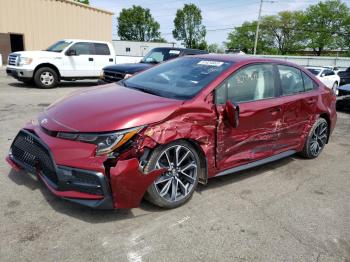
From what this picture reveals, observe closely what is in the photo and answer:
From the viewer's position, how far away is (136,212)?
10.9 feet

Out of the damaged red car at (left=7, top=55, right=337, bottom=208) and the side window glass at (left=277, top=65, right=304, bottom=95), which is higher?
the side window glass at (left=277, top=65, right=304, bottom=95)

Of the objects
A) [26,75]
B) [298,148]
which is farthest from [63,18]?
[298,148]

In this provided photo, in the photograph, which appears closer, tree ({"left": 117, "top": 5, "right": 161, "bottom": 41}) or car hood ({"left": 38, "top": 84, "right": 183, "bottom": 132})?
car hood ({"left": 38, "top": 84, "right": 183, "bottom": 132})

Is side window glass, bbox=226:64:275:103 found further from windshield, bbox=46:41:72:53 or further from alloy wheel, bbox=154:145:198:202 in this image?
windshield, bbox=46:41:72:53

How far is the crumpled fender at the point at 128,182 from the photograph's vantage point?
2887 millimetres

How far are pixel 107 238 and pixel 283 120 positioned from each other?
277 cm

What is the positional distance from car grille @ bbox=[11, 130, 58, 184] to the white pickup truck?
8.61m

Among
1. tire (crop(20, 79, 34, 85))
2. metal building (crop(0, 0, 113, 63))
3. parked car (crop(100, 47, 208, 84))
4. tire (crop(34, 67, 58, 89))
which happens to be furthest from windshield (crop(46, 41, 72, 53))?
metal building (crop(0, 0, 113, 63))

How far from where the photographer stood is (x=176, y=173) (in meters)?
3.41

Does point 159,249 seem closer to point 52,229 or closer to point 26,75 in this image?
point 52,229

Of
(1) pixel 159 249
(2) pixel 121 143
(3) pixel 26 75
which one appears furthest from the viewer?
(3) pixel 26 75

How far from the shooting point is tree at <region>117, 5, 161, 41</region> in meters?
88.7

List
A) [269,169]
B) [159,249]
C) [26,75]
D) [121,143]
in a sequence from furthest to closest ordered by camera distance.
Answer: [26,75], [269,169], [121,143], [159,249]

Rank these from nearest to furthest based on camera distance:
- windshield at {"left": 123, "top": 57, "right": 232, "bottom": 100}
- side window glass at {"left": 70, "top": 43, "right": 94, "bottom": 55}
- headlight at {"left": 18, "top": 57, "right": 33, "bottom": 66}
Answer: windshield at {"left": 123, "top": 57, "right": 232, "bottom": 100}
headlight at {"left": 18, "top": 57, "right": 33, "bottom": 66}
side window glass at {"left": 70, "top": 43, "right": 94, "bottom": 55}
